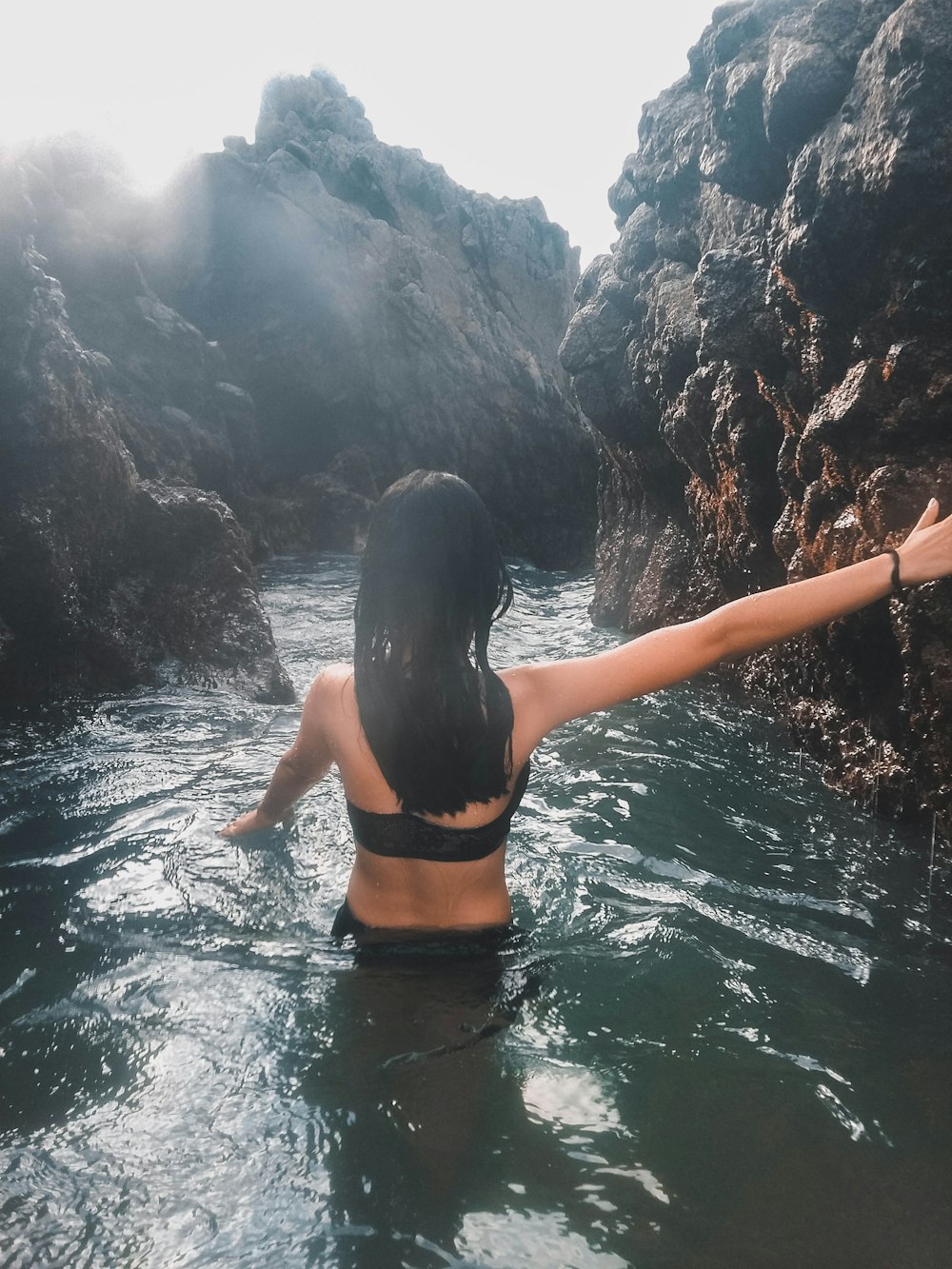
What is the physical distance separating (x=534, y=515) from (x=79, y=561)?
16775mm

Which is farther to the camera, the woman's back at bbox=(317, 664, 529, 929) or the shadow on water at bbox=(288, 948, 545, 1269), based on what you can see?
the woman's back at bbox=(317, 664, 529, 929)

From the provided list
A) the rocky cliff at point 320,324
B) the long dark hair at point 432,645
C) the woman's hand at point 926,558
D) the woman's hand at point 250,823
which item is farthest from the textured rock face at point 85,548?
the rocky cliff at point 320,324

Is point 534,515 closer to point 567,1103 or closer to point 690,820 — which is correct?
point 690,820

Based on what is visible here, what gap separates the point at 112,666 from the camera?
673 cm

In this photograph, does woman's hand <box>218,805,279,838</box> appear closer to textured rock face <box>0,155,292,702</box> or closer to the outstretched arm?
the outstretched arm

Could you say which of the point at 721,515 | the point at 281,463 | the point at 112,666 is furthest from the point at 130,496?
the point at 281,463

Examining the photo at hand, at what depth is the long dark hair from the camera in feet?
7.22

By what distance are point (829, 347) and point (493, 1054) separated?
14.8 feet

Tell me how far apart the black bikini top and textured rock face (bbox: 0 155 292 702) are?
4.65m

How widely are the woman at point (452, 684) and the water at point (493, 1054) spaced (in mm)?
368

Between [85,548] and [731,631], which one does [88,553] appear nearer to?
[85,548]

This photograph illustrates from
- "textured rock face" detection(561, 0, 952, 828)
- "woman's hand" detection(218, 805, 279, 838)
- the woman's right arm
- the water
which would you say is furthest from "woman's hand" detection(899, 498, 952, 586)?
"woman's hand" detection(218, 805, 279, 838)

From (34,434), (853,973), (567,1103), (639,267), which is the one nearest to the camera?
(567,1103)

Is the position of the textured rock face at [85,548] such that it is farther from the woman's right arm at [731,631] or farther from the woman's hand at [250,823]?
the woman's right arm at [731,631]
